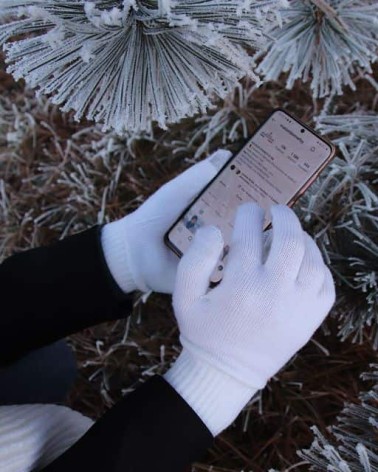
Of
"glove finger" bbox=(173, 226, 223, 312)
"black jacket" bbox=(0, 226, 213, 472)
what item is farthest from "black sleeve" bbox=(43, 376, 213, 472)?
"glove finger" bbox=(173, 226, 223, 312)

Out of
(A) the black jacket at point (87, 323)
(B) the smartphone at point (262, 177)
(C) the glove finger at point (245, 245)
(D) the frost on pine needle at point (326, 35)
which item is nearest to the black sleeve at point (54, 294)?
(A) the black jacket at point (87, 323)

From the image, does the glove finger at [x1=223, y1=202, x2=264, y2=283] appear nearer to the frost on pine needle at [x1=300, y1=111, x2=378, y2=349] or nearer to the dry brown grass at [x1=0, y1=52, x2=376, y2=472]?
Result: the frost on pine needle at [x1=300, y1=111, x2=378, y2=349]

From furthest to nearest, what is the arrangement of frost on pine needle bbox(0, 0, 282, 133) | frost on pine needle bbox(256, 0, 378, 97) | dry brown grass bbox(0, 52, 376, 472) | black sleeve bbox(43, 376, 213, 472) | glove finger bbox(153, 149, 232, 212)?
dry brown grass bbox(0, 52, 376, 472) → glove finger bbox(153, 149, 232, 212) → frost on pine needle bbox(256, 0, 378, 97) → black sleeve bbox(43, 376, 213, 472) → frost on pine needle bbox(0, 0, 282, 133)

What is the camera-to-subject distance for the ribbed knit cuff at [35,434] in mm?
629

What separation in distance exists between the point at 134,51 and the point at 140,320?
2.34ft

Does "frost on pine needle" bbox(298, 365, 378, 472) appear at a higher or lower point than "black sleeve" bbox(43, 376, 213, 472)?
higher

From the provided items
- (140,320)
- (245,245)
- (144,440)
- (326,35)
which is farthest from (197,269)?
(140,320)

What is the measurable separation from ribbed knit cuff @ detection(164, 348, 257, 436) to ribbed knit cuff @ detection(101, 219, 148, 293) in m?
0.21

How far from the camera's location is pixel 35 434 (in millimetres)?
674

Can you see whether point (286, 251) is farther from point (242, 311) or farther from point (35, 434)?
point (35, 434)

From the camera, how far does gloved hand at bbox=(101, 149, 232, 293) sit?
2.62 feet

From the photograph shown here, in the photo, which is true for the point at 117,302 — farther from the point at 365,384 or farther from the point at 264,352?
the point at 365,384

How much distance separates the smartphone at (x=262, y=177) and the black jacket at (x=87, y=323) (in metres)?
0.12

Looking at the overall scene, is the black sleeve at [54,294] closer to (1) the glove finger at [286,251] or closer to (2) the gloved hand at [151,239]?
(2) the gloved hand at [151,239]
